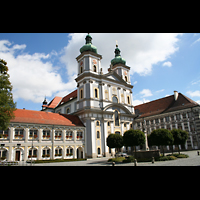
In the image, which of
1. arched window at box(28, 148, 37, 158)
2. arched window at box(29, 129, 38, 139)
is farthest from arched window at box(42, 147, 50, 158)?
arched window at box(29, 129, 38, 139)

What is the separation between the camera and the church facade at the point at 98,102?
4028 cm

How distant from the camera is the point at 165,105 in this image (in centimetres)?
5228

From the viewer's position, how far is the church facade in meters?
40.3

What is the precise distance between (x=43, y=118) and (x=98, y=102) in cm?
1373

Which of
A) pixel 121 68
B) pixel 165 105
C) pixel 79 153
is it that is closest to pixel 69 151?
pixel 79 153

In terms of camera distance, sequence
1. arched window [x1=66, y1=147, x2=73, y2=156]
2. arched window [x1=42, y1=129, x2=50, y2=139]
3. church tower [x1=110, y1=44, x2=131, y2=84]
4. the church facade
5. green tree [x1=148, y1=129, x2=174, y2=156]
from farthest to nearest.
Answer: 1. church tower [x1=110, y1=44, x2=131, y2=84]
2. the church facade
3. arched window [x1=66, y1=147, x2=73, y2=156]
4. arched window [x1=42, y1=129, x2=50, y2=139]
5. green tree [x1=148, y1=129, x2=174, y2=156]

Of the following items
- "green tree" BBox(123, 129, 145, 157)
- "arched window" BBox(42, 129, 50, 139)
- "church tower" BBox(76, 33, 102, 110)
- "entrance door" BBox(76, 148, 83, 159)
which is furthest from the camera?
"church tower" BBox(76, 33, 102, 110)

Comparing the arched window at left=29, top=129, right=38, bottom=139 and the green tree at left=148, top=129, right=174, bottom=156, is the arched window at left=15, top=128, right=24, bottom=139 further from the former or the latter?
the green tree at left=148, top=129, right=174, bottom=156

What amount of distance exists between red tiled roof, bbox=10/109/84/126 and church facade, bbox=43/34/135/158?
271 cm

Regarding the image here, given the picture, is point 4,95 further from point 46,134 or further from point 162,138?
point 162,138
